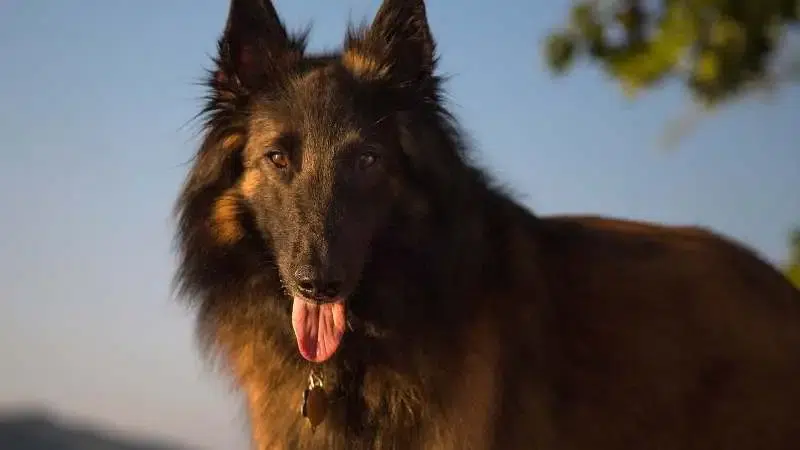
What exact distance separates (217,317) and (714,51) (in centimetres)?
369

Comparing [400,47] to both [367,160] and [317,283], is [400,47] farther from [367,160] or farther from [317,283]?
[317,283]

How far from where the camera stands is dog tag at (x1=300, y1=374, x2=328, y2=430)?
3.45 m

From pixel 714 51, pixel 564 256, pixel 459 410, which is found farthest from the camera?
pixel 714 51

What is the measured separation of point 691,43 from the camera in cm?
580

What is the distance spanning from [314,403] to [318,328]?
0.30 m

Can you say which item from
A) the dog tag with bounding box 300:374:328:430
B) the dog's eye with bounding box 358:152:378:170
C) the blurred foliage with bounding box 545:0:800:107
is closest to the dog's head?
the dog's eye with bounding box 358:152:378:170

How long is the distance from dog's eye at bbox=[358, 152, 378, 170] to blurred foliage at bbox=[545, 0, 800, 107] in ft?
10.3

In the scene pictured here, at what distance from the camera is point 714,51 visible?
5.69 meters

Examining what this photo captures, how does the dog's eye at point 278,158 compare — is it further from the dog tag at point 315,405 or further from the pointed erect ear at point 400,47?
the dog tag at point 315,405

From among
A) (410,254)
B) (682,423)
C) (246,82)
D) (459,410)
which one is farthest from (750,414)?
(246,82)

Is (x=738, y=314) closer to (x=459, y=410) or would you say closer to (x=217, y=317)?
(x=459, y=410)

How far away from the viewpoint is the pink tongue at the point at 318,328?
11.1 feet

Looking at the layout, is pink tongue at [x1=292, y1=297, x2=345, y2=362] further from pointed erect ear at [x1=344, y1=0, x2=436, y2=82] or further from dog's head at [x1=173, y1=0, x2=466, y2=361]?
pointed erect ear at [x1=344, y1=0, x2=436, y2=82]

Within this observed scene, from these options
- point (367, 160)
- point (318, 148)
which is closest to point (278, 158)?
point (318, 148)
